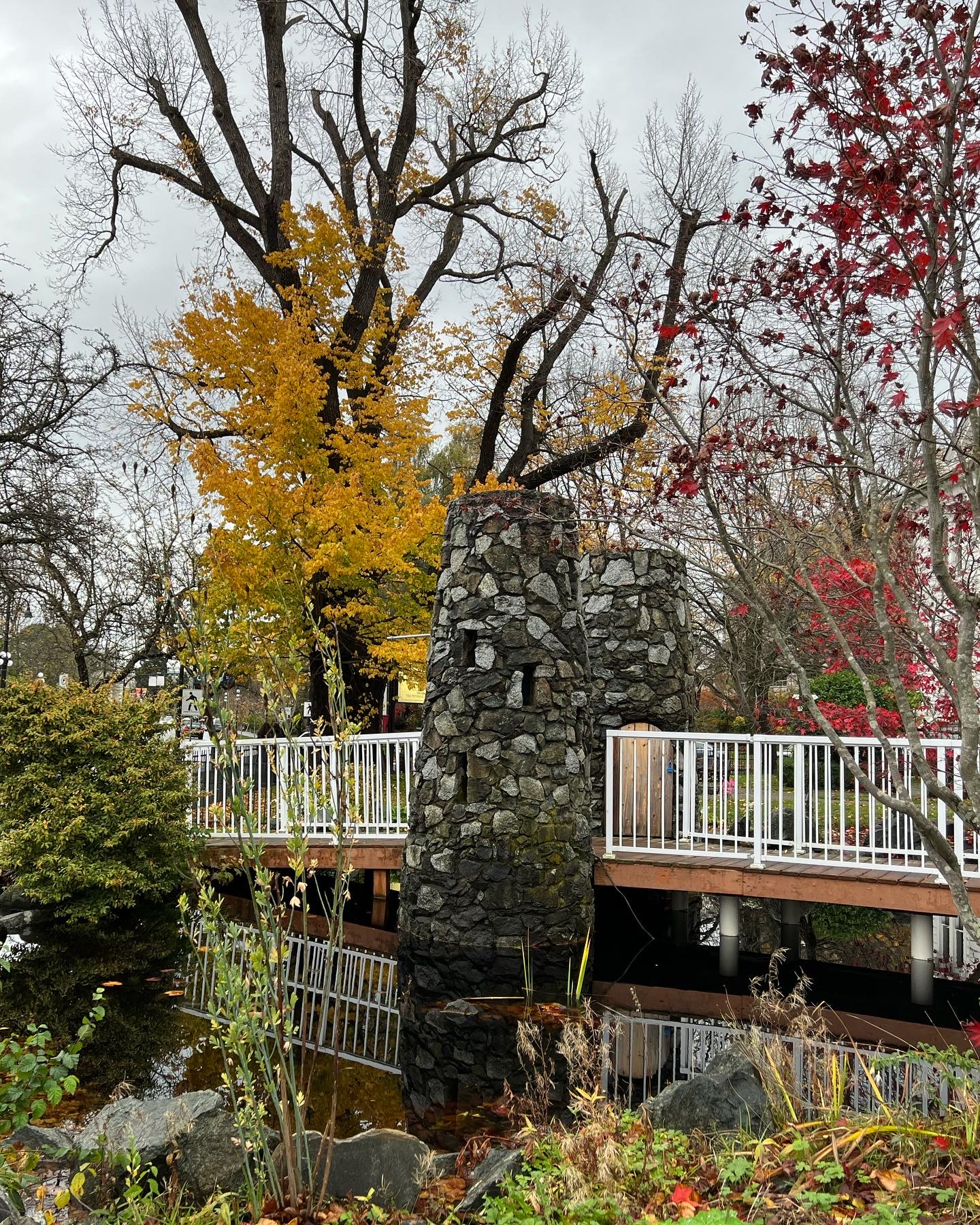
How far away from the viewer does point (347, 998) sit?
7.34m

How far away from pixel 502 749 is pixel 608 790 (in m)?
1.33

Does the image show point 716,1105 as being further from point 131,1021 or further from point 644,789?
point 644,789

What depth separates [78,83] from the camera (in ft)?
49.9

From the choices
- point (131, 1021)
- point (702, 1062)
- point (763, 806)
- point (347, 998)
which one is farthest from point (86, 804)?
point (763, 806)

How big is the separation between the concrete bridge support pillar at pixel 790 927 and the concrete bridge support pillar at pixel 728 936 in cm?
80

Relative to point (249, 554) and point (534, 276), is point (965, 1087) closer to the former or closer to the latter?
point (249, 554)

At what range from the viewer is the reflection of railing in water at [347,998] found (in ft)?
20.5

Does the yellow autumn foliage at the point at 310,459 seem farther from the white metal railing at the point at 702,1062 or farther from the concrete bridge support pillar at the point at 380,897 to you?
the white metal railing at the point at 702,1062

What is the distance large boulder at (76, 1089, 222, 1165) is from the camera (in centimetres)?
381

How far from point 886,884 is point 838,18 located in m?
6.31

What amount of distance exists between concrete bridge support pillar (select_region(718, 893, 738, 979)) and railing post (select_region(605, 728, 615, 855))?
1.09m

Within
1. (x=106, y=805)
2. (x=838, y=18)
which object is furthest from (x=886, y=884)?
(x=106, y=805)

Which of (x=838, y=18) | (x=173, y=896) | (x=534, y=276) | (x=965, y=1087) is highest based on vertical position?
(x=534, y=276)

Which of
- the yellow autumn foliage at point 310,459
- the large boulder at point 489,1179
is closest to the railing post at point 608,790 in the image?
the yellow autumn foliage at point 310,459
